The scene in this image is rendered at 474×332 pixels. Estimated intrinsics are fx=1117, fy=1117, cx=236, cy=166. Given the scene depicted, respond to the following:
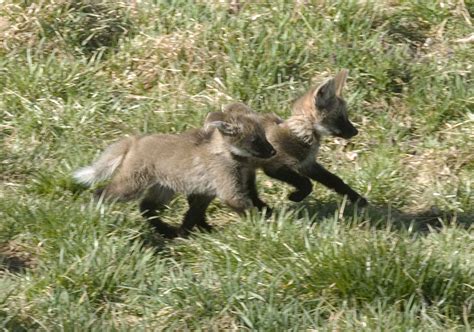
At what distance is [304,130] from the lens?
707 cm

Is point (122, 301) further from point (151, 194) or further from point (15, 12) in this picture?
point (15, 12)

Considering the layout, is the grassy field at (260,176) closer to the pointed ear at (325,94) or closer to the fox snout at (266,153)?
the fox snout at (266,153)

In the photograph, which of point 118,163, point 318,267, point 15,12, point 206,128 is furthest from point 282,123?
point 15,12

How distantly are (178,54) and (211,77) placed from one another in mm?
311

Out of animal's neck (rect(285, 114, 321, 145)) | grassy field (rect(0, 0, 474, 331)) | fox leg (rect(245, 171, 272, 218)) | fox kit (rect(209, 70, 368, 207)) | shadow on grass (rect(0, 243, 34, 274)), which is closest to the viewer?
grassy field (rect(0, 0, 474, 331))

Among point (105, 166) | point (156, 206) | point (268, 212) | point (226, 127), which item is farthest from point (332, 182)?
point (105, 166)

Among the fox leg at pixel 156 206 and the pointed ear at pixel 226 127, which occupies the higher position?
the pointed ear at pixel 226 127

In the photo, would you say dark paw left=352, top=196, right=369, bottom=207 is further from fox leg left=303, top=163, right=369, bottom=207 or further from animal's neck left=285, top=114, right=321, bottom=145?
animal's neck left=285, top=114, right=321, bottom=145

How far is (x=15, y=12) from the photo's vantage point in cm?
834

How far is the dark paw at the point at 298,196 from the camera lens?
22.7 feet

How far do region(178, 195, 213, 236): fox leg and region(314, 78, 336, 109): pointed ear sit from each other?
0.94m

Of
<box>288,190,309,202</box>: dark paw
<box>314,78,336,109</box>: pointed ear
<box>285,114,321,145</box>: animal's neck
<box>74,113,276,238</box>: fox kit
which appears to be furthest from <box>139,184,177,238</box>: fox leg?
<box>314,78,336,109</box>: pointed ear

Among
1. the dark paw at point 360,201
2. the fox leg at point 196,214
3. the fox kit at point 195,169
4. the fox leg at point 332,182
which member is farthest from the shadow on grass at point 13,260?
the dark paw at point 360,201

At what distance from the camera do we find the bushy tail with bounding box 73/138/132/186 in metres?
6.89
